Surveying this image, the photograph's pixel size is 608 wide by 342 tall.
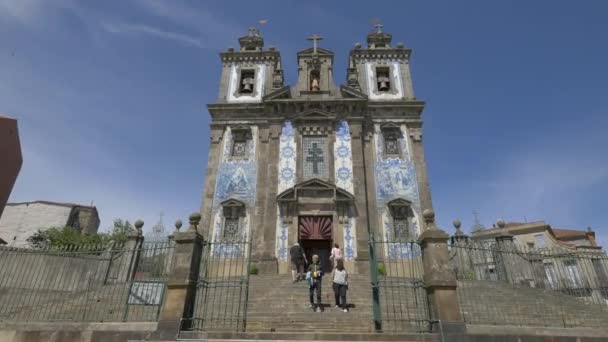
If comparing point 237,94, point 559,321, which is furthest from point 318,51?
point 559,321

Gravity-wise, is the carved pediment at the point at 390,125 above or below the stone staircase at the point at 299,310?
above

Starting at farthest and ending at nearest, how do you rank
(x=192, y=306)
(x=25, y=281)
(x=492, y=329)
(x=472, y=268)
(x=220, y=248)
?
1. (x=220, y=248)
2. (x=472, y=268)
3. (x=25, y=281)
4. (x=192, y=306)
5. (x=492, y=329)

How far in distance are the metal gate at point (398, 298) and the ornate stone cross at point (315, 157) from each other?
5.36 m

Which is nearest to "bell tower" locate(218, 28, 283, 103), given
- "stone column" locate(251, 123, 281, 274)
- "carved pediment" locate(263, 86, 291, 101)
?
"carved pediment" locate(263, 86, 291, 101)

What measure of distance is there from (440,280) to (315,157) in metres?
12.0

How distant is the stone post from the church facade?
822 centimetres

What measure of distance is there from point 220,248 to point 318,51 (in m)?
13.7

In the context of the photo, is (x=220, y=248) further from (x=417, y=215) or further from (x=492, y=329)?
(x=492, y=329)

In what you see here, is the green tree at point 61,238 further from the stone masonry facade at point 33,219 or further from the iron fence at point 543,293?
the iron fence at point 543,293

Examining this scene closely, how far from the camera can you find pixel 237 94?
2205 cm

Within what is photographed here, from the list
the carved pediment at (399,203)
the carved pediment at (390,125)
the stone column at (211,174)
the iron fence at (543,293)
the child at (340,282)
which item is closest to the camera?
the child at (340,282)

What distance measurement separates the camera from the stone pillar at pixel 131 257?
42.3 ft

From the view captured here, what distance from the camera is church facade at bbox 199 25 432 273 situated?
17.2 metres

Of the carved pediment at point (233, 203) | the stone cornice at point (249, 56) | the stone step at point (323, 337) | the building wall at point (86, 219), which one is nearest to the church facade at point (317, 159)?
the carved pediment at point (233, 203)
